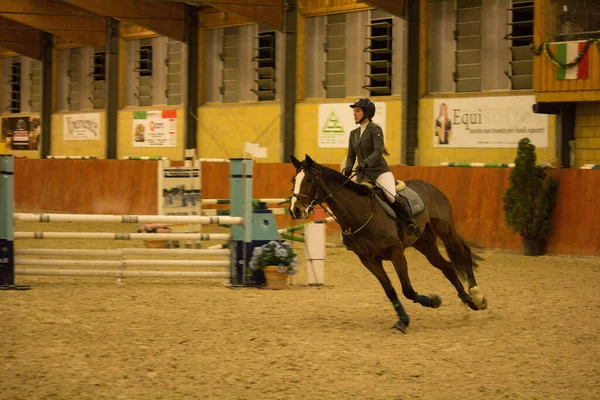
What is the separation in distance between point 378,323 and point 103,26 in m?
23.4

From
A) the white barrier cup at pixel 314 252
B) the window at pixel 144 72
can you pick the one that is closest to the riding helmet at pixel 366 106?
the white barrier cup at pixel 314 252

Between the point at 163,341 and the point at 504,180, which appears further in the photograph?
the point at 504,180

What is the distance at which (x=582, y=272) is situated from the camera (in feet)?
49.3

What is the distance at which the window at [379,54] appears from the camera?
22.7 m

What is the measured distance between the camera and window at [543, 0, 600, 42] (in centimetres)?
1875

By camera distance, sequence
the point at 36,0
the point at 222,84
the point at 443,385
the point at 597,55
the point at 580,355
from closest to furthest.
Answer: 1. the point at 443,385
2. the point at 580,355
3. the point at 597,55
4. the point at 222,84
5. the point at 36,0

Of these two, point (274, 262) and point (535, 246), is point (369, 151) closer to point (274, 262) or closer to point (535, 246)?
point (274, 262)

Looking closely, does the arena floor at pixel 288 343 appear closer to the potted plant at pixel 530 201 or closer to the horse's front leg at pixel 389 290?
the horse's front leg at pixel 389 290

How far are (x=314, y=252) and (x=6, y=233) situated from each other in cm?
416

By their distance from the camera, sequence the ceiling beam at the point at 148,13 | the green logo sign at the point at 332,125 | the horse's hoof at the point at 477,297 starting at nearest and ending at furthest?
the horse's hoof at the point at 477,297 → the green logo sign at the point at 332,125 → the ceiling beam at the point at 148,13

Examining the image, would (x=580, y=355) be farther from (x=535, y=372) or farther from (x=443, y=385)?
(x=443, y=385)

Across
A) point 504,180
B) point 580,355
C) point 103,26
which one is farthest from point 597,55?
point 103,26

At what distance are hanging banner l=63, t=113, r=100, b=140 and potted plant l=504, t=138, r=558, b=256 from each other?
1783 cm

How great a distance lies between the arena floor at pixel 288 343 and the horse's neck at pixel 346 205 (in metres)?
1.13
